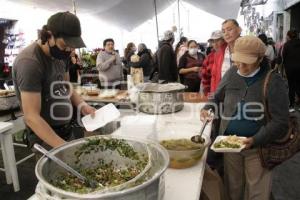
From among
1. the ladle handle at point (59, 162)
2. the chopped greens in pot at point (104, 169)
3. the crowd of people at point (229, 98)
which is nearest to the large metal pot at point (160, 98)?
the crowd of people at point (229, 98)

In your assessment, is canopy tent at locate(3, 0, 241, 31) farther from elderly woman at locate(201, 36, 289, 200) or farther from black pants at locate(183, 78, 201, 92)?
elderly woman at locate(201, 36, 289, 200)

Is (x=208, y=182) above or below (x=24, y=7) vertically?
below

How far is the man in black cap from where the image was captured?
123 cm

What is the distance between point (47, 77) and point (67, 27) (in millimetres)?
265

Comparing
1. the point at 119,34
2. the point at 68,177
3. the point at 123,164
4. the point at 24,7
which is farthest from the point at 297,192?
the point at 119,34

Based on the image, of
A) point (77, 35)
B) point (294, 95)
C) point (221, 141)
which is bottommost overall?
point (294, 95)

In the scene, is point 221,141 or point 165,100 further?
point 165,100

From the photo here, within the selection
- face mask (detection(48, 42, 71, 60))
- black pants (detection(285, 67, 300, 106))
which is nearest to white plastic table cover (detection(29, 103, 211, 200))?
face mask (detection(48, 42, 71, 60))

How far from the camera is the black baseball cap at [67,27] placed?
123cm

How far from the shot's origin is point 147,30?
32.4ft

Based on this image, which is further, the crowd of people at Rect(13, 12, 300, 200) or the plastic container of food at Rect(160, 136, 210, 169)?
the crowd of people at Rect(13, 12, 300, 200)

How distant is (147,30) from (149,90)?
325 inches

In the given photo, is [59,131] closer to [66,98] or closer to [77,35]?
[66,98]

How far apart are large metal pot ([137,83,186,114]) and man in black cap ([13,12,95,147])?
541 millimetres
